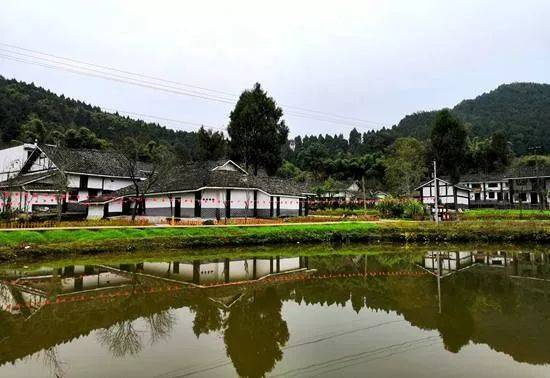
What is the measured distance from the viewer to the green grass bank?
69.6ft

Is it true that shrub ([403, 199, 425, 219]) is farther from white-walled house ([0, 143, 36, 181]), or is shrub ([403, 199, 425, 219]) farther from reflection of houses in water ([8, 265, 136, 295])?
white-walled house ([0, 143, 36, 181])

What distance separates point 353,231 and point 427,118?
346 ft

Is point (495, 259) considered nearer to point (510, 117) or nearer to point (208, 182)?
point (208, 182)

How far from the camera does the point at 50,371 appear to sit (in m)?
6.96

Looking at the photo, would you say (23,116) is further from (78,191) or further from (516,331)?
(516,331)

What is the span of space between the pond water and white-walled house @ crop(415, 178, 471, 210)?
43.7 meters

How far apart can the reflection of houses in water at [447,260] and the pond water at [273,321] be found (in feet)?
1.33

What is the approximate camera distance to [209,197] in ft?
112

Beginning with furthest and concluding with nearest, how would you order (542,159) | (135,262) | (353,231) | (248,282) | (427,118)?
(427,118) < (542,159) < (353,231) < (135,262) < (248,282)

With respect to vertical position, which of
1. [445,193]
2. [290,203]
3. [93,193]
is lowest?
[290,203]

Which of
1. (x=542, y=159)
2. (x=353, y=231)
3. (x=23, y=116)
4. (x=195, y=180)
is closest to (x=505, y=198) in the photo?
(x=542, y=159)

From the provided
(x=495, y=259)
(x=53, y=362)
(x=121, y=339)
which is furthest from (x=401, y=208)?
(x=53, y=362)

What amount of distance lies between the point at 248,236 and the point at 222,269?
8.35 metres

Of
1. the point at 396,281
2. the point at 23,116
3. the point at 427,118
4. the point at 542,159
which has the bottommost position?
the point at 396,281
